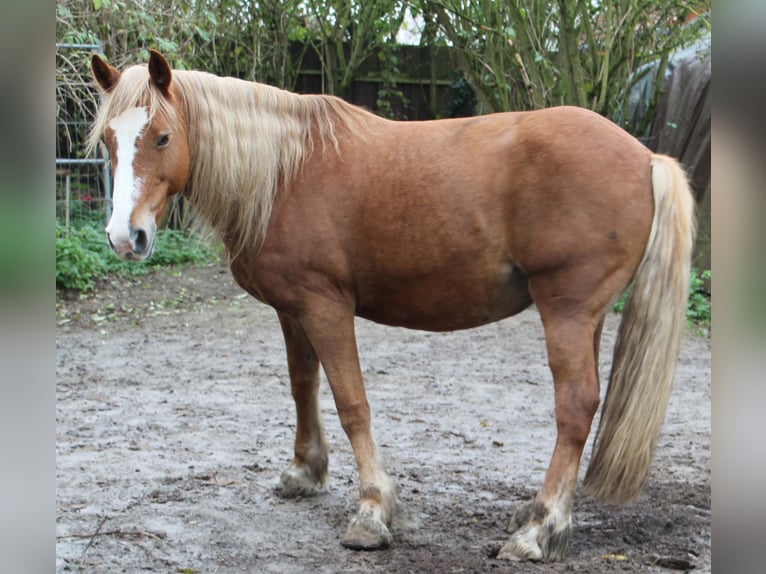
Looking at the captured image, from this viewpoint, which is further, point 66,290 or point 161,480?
point 66,290

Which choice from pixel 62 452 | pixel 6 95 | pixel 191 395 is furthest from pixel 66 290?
pixel 6 95

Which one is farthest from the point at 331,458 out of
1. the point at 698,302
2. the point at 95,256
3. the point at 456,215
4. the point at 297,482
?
the point at 95,256

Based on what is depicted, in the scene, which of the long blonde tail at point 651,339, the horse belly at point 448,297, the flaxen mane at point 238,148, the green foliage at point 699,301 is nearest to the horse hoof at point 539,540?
the long blonde tail at point 651,339

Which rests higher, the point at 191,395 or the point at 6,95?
the point at 6,95

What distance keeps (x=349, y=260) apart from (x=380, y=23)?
735cm

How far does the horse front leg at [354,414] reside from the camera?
9.91 ft

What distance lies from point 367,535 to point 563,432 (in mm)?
843

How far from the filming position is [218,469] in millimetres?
4000

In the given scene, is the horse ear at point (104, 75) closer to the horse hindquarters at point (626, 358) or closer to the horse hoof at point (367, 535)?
the horse hindquarters at point (626, 358)

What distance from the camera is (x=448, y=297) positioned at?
3.05 meters

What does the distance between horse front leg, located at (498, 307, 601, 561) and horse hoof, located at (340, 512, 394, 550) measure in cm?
45

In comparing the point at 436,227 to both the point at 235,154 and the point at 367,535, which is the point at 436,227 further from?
the point at 367,535

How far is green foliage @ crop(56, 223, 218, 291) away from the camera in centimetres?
841

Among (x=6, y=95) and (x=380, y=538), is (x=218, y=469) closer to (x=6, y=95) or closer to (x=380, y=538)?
(x=380, y=538)
